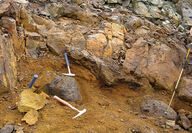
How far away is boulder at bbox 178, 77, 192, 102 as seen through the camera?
16.7ft

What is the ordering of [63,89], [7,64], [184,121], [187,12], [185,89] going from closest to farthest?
[7,64] < [63,89] < [184,121] < [185,89] < [187,12]

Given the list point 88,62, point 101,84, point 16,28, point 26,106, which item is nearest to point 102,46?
point 88,62

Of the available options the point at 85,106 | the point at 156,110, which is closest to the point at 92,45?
the point at 85,106

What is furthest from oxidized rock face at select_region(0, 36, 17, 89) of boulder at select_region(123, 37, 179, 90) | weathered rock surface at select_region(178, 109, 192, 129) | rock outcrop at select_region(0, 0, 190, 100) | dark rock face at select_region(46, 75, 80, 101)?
weathered rock surface at select_region(178, 109, 192, 129)

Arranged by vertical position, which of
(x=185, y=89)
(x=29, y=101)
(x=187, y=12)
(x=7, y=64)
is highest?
(x=187, y=12)

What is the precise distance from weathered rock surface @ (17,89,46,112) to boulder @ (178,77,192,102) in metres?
4.34

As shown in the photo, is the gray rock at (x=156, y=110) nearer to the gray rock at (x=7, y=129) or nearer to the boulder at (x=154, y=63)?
the boulder at (x=154, y=63)

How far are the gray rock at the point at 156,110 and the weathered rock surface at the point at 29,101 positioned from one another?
9.32 feet

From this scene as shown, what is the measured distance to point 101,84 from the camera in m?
4.93

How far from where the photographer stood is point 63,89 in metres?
3.84

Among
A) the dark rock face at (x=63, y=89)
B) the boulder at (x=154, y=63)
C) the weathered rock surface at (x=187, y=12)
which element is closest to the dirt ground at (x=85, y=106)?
the dark rock face at (x=63, y=89)

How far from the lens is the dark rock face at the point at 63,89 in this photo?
3.84m

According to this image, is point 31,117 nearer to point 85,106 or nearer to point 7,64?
point 85,106

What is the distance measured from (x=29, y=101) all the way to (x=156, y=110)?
339 centimetres
